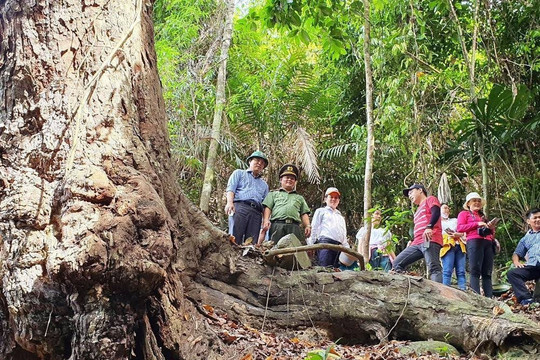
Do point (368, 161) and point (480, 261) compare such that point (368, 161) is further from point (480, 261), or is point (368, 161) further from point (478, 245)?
point (480, 261)

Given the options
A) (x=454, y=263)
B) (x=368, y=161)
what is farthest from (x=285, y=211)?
(x=454, y=263)

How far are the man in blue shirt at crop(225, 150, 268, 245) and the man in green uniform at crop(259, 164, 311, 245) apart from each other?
0.16 m

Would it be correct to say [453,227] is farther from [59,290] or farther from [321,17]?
[59,290]

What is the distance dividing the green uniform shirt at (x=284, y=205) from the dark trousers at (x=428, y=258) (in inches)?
56.5

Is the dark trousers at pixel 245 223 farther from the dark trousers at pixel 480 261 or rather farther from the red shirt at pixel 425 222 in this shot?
the dark trousers at pixel 480 261

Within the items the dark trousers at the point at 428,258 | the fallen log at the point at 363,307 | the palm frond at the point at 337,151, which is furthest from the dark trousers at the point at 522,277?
the palm frond at the point at 337,151

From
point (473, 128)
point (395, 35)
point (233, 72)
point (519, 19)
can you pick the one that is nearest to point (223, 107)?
point (233, 72)

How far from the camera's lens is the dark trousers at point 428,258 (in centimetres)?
670

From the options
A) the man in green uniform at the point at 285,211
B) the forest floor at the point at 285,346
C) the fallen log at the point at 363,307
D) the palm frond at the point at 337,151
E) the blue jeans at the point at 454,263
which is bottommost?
the forest floor at the point at 285,346

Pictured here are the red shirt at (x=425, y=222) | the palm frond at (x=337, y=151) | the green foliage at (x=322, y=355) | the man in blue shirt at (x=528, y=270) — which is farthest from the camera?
the palm frond at (x=337, y=151)

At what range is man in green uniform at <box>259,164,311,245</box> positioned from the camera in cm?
673

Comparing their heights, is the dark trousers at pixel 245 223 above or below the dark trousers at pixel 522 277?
above

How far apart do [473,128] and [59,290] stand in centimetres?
805

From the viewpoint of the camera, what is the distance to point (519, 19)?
10484 mm
